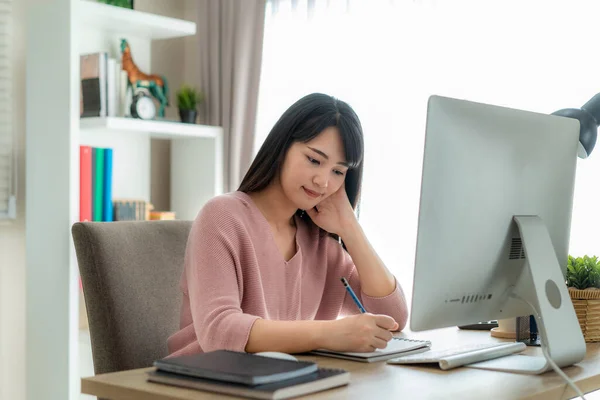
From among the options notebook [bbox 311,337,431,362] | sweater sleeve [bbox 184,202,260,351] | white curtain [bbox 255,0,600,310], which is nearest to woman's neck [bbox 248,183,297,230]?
sweater sleeve [bbox 184,202,260,351]

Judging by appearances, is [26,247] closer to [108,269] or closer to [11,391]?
[11,391]

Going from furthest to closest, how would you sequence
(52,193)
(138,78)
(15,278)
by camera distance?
(138,78) < (15,278) < (52,193)

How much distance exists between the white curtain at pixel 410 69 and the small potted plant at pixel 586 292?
1.05 meters

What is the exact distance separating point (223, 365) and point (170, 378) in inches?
3.2

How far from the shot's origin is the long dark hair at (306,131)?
1667mm

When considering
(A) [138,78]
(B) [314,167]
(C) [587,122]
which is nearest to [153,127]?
(A) [138,78]

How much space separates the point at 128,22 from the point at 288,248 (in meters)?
1.69

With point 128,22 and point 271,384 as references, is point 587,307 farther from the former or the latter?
point 128,22

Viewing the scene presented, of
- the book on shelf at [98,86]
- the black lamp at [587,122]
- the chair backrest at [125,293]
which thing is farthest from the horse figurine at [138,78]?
the black lamp at [587,122]

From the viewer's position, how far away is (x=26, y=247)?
8.99 ft

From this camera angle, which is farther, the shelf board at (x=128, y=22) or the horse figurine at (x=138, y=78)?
the horse figurine at (x=138, y=78)

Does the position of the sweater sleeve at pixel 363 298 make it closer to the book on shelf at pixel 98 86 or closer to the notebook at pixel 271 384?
the notebook at pixel 271 384

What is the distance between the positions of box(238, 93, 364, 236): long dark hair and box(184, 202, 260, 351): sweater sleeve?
0.17m

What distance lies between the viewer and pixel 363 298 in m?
1.77
